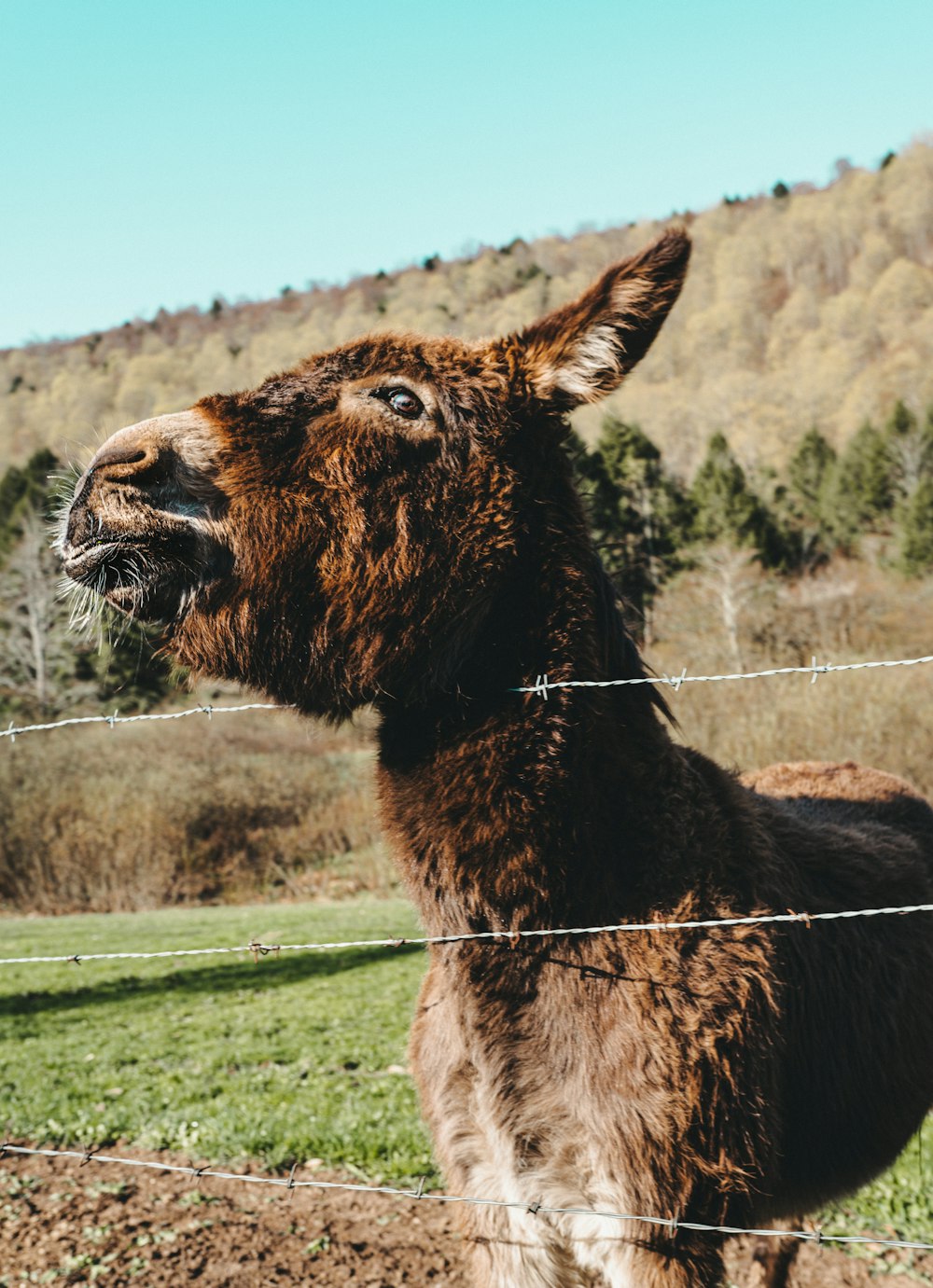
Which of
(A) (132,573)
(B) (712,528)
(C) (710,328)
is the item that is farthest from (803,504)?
(C) (710,328)

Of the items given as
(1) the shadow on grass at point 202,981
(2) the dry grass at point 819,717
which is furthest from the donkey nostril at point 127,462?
(2) the dry grass at point 819,717

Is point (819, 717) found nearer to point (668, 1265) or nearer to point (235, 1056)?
point (235, 1056)

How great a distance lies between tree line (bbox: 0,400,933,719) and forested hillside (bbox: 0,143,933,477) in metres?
10.6

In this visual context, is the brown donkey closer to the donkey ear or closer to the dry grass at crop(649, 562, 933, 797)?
the donkey ear

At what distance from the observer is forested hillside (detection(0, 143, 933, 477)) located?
83.0m

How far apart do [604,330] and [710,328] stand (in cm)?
11616

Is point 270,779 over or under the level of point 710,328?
under

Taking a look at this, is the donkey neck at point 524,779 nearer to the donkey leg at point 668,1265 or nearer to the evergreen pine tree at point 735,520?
the donkey leg at point 668,1265

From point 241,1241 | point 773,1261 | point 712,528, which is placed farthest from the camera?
point 712,528

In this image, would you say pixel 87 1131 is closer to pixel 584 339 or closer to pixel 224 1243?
pixel 224 1243

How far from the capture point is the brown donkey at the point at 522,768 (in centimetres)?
226

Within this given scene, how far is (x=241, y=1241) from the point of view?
4598 millimetres

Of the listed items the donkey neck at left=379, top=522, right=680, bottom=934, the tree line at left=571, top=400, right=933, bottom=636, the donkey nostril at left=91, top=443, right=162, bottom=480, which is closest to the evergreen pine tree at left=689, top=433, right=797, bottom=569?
the tree line at left=571, top=400, right=933, bottom=636

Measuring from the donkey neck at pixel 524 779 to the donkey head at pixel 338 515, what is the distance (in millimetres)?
98
